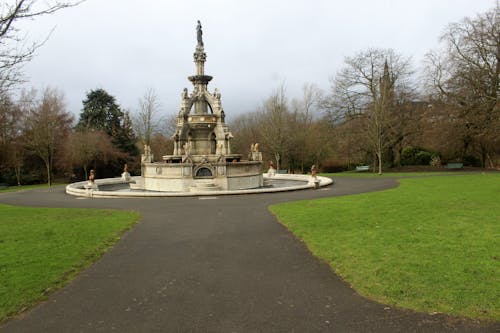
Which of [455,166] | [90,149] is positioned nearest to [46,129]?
[90,149]

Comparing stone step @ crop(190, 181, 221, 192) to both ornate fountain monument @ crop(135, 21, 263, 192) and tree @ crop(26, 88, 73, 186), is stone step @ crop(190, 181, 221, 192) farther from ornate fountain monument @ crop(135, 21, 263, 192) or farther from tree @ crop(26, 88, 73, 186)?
tree @ crop(26, 88, 73, 186)

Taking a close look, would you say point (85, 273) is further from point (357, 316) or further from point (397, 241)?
point (397, 241)

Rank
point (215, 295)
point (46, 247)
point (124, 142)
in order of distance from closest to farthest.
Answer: point (215, 295) < point (46, 247) < point (124, 142)

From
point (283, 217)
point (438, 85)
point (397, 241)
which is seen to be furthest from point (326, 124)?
point (397, 241)

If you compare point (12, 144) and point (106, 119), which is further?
point (106, 119)

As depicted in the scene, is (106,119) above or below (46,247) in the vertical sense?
above

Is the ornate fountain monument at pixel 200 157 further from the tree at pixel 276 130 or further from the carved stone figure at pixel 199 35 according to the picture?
the tree at pixel 276 130

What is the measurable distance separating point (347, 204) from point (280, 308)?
958 centimetres

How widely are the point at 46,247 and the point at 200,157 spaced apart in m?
16.8

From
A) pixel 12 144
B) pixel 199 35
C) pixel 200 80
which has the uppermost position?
pixel 199 35

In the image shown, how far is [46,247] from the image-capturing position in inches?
317

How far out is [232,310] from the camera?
4750 millimetres

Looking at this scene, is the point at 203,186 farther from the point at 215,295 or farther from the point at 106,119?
the point at 106,119

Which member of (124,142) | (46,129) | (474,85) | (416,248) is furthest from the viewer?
(124,142)
